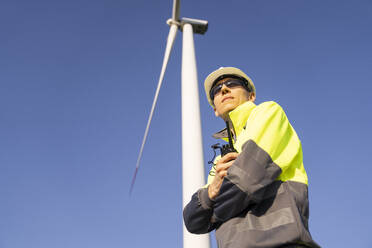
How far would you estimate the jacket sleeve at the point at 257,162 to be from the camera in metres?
2.80

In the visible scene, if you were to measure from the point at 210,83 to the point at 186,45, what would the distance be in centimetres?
976

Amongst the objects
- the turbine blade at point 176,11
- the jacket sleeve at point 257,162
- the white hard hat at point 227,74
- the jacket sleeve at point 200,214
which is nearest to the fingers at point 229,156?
the jacket sleeve at point 257,162

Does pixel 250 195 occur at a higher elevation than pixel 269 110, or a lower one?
lower

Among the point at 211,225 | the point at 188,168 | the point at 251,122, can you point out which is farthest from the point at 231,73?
the point at 188,168

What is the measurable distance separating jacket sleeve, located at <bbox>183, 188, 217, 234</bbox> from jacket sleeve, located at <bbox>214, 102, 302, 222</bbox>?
0.99 ft

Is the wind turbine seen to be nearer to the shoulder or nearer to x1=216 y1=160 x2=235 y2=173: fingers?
x1=216 y1=160 x2=235 y2=173: fingers

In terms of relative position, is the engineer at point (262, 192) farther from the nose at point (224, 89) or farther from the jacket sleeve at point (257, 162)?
the nose at point (224, 89)

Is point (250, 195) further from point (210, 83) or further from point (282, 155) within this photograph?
point (210, 83)

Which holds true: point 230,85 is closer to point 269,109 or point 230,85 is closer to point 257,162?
point 269,109

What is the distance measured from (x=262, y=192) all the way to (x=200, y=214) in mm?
924

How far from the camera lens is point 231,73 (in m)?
4.66

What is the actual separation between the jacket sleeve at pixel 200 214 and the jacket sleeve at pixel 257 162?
11.9 inches

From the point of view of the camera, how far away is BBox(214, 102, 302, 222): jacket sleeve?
2797 millimetres

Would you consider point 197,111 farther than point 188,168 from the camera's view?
Yes
